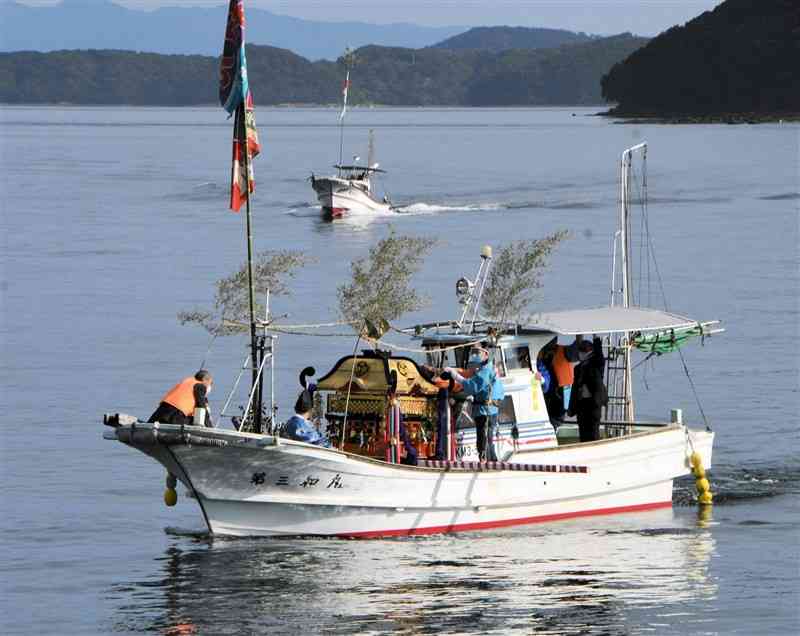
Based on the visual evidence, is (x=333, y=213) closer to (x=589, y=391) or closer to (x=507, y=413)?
(x=589, y=391)

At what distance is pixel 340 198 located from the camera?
97938 millimetres

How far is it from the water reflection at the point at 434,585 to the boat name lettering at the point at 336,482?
3.30 ft

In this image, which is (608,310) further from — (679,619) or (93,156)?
(93,156)

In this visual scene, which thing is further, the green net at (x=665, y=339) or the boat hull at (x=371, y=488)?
the green net at (x=665, y=339)

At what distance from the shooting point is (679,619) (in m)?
A: 22.2

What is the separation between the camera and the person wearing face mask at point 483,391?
2547 cm

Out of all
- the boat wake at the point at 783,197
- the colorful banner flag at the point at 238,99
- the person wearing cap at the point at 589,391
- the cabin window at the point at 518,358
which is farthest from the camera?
the boat wake at the point at 783,197

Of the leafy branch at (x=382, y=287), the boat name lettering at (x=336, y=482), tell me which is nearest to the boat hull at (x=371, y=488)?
the boat name lettering at (x=336, y=482)

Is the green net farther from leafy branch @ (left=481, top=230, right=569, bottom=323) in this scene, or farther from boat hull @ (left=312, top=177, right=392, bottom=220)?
boat hull @ (left=312, top=177, right=392, bottom=220)

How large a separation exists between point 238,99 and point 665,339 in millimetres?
9426

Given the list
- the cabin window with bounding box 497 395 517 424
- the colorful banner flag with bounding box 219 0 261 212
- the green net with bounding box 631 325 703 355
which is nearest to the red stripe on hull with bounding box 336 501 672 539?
the cabin window with bounding box 497 395 517 424

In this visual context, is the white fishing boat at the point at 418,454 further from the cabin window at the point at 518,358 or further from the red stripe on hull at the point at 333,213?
the red stripe on hull at the point at 333,213

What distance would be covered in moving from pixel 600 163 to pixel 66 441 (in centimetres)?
12551

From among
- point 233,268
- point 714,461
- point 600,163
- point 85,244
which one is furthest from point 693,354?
point 600,163
